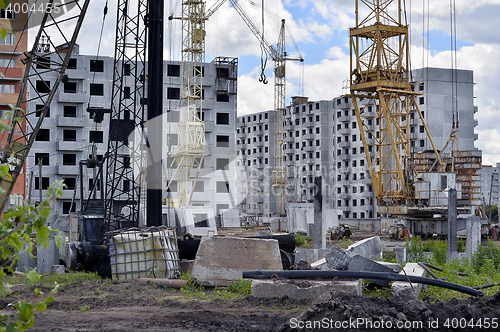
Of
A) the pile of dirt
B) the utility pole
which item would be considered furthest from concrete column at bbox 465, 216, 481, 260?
the utility pole

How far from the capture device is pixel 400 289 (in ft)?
30.5

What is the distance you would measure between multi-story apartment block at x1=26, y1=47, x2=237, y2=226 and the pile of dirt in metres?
46.0

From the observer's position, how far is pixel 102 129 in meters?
56.5

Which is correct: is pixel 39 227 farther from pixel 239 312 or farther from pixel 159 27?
pixel 159 27

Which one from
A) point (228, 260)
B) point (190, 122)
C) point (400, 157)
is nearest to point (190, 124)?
point (190, 122)

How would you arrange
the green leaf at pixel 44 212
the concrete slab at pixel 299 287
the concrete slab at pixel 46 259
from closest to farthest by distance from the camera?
the green leaf at pixel 44 212 < the concrete slab at pixel 299 287 < the concrete slab at pixel 46 259

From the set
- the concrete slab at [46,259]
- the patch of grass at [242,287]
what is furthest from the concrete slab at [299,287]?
the concrete slab at [46,259]

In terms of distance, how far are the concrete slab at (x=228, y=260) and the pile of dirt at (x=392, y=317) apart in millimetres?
4328

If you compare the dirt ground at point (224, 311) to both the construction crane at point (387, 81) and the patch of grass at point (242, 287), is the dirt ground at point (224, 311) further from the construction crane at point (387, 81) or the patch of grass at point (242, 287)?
the construction crane at point (387, 81)

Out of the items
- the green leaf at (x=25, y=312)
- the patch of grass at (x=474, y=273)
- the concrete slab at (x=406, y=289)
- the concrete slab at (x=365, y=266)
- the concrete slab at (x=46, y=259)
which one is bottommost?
the concrete slab at (x=46, y=259)

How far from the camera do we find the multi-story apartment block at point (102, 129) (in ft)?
179

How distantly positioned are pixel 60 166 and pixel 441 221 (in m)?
36.6

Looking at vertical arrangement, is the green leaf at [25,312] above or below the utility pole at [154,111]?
below

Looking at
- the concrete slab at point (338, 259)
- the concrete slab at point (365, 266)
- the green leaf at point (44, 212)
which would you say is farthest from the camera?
the concrete slab at point (338, 259)
